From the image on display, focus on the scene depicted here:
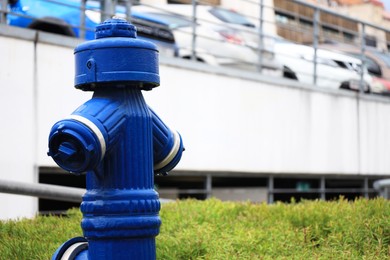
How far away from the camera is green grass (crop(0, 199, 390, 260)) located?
3955 mm

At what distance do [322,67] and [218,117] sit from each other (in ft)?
11.4

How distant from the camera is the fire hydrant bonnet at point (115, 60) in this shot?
2.98 m

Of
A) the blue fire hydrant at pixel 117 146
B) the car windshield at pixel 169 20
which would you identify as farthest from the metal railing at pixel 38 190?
the car windshield at pixel 169 20

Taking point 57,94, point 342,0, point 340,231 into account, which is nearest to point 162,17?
point 57,94

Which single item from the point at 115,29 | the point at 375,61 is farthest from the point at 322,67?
the point at 115,29

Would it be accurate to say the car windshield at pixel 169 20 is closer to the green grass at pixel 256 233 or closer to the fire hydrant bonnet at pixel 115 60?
the green grass at pixel 256 233

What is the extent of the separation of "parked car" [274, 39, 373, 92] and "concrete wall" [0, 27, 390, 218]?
0.51 m

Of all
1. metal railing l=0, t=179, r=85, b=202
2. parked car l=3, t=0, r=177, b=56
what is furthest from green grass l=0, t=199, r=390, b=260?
parked car l=3, t=0, r=177, b=56

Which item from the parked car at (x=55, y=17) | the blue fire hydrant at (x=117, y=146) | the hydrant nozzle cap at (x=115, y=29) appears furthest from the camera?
the parked car at (x=55, y=17)

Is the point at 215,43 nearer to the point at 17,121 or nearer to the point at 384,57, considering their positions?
the point at 17,121

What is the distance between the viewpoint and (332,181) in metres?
14.1

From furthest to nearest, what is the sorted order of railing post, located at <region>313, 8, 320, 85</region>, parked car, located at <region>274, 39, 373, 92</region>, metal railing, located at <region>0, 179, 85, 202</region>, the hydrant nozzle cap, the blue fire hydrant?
parked car, located at <region>274, 39, 373, 92</region>
railing post, located at <region>313, 8, 320, 85</region>
metal railing, located at <region>0, 179, 85, 202</region>
the hydrant nozzle cap
the blue fire hydrant

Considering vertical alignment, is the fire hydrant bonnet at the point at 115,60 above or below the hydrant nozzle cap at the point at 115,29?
below

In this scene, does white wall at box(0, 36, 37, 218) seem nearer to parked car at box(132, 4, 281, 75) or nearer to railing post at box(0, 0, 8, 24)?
railing post at box(0, 0, 8, 24)
